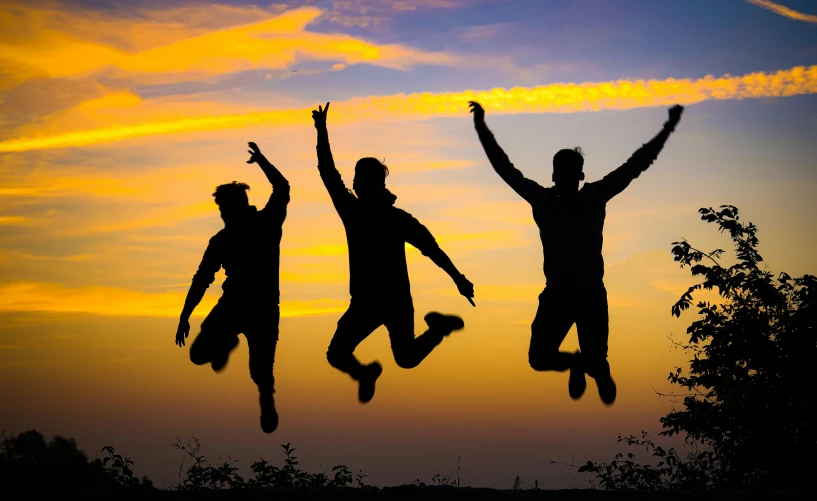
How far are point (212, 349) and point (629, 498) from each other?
15.0 feet

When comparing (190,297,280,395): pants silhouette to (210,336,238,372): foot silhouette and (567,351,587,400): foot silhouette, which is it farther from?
(567,351,587,400): foot silhouette

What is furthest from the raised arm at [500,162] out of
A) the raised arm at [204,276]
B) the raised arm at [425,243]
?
the raised arm at [204,276]

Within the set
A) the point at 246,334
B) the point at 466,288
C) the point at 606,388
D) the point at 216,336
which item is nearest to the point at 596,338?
the point at 606,388

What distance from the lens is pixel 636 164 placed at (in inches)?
336

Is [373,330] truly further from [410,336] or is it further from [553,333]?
[553,333]

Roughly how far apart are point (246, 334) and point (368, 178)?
7.21 ft

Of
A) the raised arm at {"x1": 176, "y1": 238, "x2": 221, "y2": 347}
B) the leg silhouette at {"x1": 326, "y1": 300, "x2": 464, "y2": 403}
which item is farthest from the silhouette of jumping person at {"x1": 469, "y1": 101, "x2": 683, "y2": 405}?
the raised arm at {"x1": 176, "y1": 238, "x2": 221, "y2": 347}

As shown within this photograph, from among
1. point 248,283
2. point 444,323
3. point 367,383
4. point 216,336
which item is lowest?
point 367,383

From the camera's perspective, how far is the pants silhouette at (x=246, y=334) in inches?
344

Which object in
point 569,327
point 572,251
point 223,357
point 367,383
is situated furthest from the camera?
point 223,357

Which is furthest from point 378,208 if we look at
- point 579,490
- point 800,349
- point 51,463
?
point 800,349

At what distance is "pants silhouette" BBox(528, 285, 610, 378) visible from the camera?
816 cm

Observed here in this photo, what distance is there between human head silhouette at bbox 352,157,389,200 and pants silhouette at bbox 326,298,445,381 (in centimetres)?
110

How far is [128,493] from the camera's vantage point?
728 centimetres
